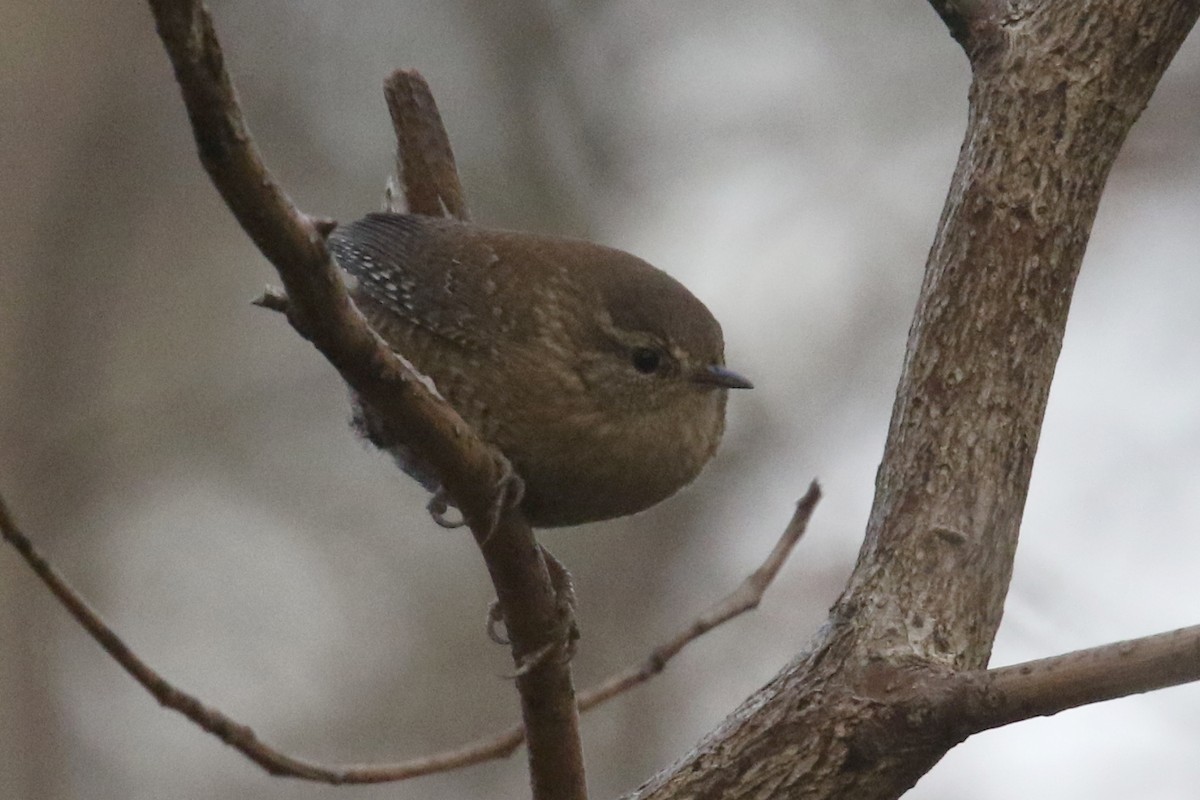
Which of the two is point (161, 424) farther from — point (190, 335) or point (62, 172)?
point (62, 172)

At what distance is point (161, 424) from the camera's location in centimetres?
646

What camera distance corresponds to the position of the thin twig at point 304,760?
2.13 meters

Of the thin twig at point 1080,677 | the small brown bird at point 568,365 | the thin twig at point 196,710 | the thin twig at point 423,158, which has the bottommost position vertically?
the thin twig at point 196,710

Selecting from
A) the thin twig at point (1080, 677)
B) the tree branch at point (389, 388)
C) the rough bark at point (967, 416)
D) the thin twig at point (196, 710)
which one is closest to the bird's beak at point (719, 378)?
the rough bark at point (967, 416)

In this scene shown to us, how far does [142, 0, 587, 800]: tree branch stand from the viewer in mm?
1518

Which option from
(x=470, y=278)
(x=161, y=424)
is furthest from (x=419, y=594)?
(x=470, y=278)

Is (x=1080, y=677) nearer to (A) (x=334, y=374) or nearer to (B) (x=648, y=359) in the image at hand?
(B) (x=648, y=359)

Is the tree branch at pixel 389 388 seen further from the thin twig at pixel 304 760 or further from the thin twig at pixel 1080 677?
the thin twig at pixel 1080 677

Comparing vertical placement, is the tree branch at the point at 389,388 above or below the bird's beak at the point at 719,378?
below

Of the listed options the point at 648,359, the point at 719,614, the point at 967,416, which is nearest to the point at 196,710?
the point at 719,614

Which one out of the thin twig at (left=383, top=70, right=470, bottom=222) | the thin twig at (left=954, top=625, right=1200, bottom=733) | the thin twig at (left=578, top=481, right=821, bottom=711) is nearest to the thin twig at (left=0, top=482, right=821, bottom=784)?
the thin twig at (left=578, top=481, right=821, bottom=711)

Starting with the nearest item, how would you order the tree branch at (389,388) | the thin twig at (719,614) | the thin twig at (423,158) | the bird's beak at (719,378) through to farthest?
the tree branch at (389,388) → the thin twig at (719,614) → the bird's beak at (719,378) → the thin twig at (423,158)

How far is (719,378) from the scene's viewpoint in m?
3.02

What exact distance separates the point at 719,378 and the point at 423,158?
139 centimetres
